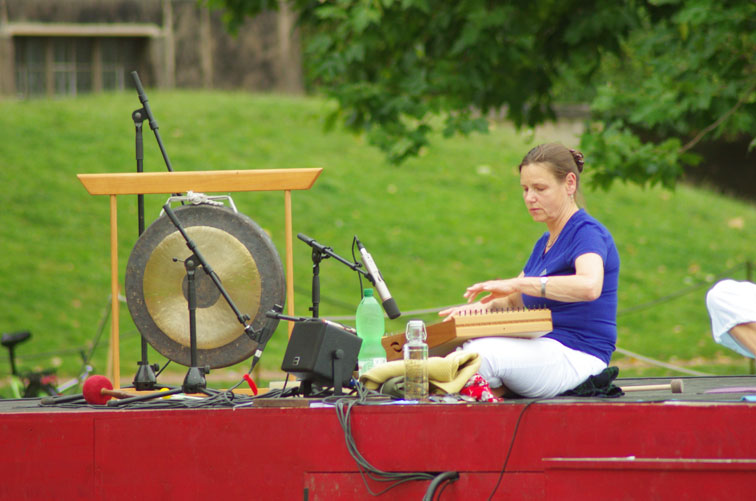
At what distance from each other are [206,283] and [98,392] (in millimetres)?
754

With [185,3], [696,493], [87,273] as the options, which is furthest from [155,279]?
[185,3]

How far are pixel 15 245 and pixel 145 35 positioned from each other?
650 centimetres

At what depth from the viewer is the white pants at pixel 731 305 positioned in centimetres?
378

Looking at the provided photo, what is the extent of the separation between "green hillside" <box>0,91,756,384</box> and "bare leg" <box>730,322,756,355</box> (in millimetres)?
5786

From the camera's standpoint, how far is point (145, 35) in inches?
671

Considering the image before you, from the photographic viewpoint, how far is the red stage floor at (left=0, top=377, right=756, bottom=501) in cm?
335

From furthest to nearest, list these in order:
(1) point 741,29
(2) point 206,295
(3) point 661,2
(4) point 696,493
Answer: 1. (3) point 661,2
2. (1) point 741,29
3. (2) point 206,295
4. (4) point 696,493

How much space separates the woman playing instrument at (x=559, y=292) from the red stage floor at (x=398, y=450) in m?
0.34

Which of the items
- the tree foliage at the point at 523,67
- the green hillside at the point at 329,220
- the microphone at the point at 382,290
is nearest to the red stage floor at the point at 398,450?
the microphone at the point at 382,290

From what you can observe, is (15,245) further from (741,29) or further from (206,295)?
(741,29)

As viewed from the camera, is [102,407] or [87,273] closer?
[102,407]

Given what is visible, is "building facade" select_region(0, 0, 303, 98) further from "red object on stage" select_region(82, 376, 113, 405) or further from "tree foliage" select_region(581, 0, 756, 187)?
"red object on stage" select_region(82, 376, 113, 405)

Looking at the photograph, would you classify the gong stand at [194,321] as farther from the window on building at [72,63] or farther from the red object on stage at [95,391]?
the window on building at [72,63]

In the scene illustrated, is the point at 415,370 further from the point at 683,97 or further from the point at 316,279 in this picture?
the point at 683,97
